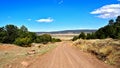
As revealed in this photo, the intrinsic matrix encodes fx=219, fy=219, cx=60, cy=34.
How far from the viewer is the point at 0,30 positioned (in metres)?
134

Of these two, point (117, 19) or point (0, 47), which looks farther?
point (117, 19)

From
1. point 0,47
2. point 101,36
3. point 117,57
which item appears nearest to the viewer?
point 117,57

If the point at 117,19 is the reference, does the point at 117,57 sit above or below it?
below

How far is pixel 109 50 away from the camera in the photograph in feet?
89.1

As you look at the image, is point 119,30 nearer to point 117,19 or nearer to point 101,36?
point 101,36

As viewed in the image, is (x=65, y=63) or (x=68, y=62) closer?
(x=65, y=63)

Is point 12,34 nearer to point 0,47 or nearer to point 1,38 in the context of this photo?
point 1,38

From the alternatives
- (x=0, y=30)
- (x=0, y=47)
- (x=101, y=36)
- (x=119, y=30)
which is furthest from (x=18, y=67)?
(x=0, y=30)

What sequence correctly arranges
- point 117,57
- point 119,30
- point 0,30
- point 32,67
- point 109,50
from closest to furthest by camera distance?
point 32,67
point 117,57
point 109,50
point 119,30
point 0,30

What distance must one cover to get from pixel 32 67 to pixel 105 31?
96.6 metres

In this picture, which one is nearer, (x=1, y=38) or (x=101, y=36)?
(x=101, y=36)

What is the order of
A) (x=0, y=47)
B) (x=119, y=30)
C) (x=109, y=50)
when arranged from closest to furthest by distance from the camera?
(x=109, y=50) → (x=0, y=47) → (x=119, y=30)

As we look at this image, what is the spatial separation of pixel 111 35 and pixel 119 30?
583cm

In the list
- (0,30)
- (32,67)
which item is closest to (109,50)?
(32,67)
